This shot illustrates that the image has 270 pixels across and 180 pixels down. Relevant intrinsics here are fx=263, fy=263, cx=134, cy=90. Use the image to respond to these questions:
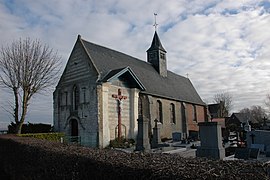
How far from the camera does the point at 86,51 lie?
858 inches

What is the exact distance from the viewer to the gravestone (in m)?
10.5

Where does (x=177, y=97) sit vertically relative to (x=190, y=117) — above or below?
above

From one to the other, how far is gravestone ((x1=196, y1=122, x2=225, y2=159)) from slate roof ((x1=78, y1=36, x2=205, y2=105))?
11.5m

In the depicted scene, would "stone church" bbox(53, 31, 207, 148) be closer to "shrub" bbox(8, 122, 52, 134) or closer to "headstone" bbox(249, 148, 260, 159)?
"shrub" bbox(8, 122, 52, 134)

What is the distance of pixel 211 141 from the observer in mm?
10727

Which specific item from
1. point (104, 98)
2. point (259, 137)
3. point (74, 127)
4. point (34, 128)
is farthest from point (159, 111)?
point (259, 137)

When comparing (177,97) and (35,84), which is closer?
(35,84)

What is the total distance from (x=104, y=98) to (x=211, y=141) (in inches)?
457

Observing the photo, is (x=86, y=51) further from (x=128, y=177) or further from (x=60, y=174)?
(x=128, y=177)

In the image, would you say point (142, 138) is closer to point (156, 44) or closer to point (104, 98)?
point (104, 98)

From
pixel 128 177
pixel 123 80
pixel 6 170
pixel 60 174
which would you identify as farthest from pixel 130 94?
pixel 128 177

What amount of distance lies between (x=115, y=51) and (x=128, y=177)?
24793mm

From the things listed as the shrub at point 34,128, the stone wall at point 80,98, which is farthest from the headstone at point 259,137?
the shrub at point 34,128

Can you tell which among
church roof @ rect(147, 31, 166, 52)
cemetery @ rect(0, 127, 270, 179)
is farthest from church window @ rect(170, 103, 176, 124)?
cemetery @ rect(0, 127, 270, 179)
